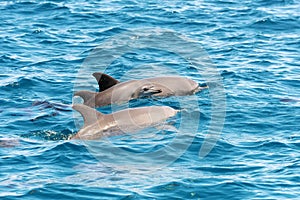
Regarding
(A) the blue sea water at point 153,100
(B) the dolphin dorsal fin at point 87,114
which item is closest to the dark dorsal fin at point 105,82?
(A) the blue sea water at point 153,100

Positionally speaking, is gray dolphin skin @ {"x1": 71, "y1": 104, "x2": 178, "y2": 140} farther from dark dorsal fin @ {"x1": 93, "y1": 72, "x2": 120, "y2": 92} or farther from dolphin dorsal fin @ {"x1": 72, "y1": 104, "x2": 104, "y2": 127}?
dark dorsal fin @ {"x1": 93, "y1": 72, "x2": 120, "y2": 92}

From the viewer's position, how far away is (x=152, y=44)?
90.9ft

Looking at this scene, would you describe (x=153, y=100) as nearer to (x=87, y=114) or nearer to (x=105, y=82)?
(x=105, y=82)

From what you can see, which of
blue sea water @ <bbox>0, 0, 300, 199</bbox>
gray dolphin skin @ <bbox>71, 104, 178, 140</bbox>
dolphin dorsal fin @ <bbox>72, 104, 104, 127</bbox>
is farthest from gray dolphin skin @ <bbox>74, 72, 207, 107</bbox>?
dolphin dorsal fin @ <bbox>72, 104, 104, 127</bbox>

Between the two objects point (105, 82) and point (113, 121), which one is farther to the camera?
point (105, 82)

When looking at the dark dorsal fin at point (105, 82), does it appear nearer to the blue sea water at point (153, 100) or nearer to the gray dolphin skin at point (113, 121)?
the blue sea water at point (153, 100)

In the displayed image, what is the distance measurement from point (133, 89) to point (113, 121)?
407cm

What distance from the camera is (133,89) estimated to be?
20516mm

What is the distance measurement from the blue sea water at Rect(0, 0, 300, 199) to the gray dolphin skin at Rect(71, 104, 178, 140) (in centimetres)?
28

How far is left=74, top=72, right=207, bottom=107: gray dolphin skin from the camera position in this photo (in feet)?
65.1

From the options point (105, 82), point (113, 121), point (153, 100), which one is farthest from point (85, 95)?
point (113, 121)

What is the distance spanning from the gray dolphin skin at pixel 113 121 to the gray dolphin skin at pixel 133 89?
229cm

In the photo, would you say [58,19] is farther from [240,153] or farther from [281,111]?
[240,153]

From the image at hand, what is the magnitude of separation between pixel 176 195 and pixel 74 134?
4208 millimetres
